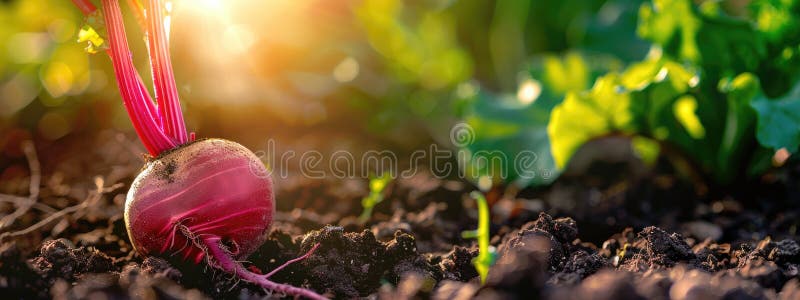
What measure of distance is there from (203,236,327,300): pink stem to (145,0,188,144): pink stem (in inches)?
13.1

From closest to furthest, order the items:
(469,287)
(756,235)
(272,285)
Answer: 1. (469,287)
2. (272,285)
3. (756,235)

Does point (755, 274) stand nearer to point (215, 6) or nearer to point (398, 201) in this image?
point (398, 201)

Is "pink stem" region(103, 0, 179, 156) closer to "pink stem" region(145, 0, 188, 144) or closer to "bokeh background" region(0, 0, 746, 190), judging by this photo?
"pink stem" region(145, 0, 188, 144)

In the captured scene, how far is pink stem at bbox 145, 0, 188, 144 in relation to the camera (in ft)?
6.34

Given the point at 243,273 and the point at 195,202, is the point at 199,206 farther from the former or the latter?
the point at 243,273

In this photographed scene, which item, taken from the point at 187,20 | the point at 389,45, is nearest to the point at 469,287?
the point at 389,45

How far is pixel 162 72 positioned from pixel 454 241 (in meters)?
1.02

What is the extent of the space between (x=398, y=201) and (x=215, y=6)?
61.0 inches

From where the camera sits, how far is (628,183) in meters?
2.94

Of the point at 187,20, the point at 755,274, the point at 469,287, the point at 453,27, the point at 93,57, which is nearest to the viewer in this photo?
the point at 469,287

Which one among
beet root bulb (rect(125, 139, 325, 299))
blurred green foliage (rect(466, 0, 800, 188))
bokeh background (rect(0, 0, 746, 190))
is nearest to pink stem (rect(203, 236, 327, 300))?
beet root bulb (rect(125, 139, 325, 299))

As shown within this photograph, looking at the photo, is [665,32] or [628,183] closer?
[665,32]

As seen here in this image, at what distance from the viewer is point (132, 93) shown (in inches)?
78.1

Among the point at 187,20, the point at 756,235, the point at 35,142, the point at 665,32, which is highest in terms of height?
the point at 187,20
